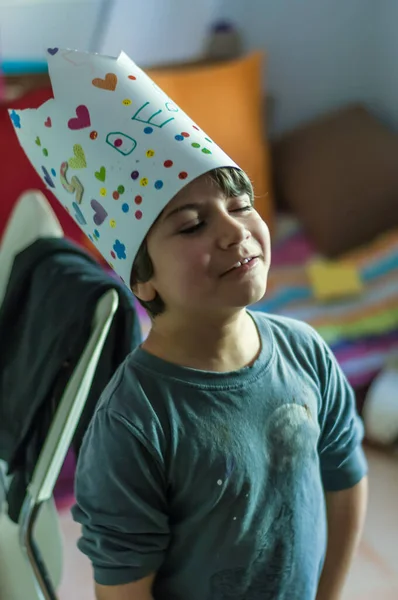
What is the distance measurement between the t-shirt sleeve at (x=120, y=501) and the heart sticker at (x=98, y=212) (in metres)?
0.21

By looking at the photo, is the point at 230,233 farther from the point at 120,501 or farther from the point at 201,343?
the point at 120,501

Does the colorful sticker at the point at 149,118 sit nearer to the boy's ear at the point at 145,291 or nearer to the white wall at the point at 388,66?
the boy's ear at the point at 145,291

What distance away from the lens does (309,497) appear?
2.77 feet

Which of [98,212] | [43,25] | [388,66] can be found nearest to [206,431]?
[98,212]

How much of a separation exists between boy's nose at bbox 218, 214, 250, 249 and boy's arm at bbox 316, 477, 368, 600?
16.8 inches

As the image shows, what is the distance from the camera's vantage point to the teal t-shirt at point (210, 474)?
0.73 meters

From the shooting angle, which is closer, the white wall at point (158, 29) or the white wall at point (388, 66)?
the white wall at point (158, 29)

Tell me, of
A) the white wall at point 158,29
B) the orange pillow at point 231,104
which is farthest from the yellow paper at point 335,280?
the white wall at point 158,29

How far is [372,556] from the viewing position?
4.76ft

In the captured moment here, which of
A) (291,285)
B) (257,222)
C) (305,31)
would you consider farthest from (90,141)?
(305,31)

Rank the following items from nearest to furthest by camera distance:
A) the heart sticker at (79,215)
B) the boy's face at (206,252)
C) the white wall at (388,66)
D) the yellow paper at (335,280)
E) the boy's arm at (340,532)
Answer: the boy's face at (206,252) < the heart sticker at (79,215) < the boy's arm at (340,532) < the yellow paper at (335,280) < the white wall at (388,66)

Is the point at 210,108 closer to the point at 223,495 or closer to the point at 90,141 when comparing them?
the point at 90,141

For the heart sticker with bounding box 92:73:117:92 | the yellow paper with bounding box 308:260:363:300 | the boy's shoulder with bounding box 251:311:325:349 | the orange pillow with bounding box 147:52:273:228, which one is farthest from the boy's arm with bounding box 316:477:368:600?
the orange pillow with bounding box 147:52:273:228

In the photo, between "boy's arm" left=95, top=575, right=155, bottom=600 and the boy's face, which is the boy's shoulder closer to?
the boy's face
